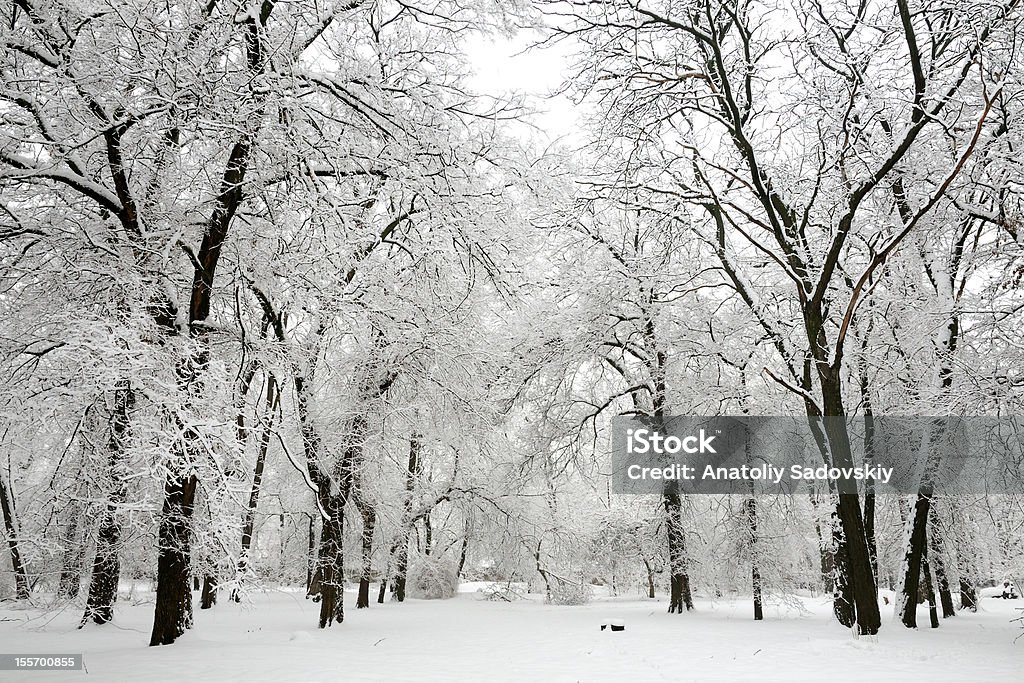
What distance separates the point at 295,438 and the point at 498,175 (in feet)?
22.3

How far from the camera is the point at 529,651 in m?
9.62

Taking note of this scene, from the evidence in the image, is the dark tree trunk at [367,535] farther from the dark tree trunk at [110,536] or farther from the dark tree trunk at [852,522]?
the dark tree trunk at [852,522]

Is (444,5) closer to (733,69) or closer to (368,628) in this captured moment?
(733,69)

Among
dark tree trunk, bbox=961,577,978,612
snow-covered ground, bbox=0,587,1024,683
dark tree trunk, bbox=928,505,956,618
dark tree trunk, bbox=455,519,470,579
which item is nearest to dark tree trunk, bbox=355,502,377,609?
snow-covered ground, bbox=0,587,1024,683

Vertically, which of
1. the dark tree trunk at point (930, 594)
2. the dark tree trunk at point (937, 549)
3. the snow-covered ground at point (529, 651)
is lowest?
the snow-covered ground at point (529, 651)

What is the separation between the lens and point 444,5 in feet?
25.9

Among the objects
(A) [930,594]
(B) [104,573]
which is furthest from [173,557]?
(A) [930,594]

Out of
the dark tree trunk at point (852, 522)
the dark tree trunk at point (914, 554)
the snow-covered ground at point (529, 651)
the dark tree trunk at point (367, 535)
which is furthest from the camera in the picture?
the dark tree trunk at point (367, 535)

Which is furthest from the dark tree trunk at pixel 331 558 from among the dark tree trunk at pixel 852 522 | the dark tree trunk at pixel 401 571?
the dark tree trunk at pixel 852 522

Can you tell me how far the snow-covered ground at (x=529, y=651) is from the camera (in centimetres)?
714

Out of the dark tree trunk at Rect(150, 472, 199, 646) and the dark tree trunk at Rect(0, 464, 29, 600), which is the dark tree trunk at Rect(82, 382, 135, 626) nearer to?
the dark tree trunk at Rect(150, 472, 199, 646)

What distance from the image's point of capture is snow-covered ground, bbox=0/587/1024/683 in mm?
7137

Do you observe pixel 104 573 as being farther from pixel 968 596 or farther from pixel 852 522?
pixel 968 596

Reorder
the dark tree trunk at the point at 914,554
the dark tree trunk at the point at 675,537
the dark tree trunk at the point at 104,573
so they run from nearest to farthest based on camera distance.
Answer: the dark tree trunk at the point at 104,573, the dark tree trunk at the point at 914,554, the dark tree trunk at the point at 675,537
